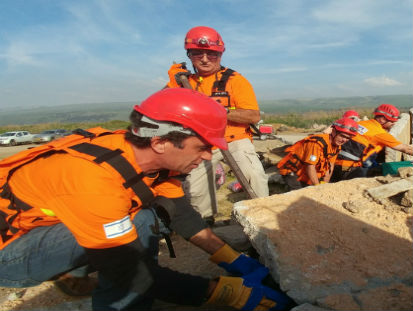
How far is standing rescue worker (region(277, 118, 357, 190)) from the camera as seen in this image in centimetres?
434

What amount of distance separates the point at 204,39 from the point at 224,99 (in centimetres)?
76

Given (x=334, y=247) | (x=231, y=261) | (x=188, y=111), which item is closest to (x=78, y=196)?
(x=188, y=111)

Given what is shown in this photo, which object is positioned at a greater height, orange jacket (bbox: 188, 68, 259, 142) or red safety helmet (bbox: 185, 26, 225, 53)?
red safety helmet (bbox: 185, 26, 225, 53)

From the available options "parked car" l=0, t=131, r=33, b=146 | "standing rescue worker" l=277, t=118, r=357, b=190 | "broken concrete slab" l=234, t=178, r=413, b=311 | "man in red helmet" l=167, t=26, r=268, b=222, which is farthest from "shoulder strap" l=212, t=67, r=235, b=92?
"parked car" l=0, t=131, r=33, b=146

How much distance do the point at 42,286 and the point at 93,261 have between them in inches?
62.0

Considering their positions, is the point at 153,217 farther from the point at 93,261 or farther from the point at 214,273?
the point at 214,273

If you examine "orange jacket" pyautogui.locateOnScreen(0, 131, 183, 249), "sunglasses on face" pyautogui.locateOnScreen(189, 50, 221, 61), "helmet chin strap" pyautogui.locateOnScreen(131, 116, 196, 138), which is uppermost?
"sunglasses on face" pyautogui.locateOnScreen(189, 50, 221, 61)

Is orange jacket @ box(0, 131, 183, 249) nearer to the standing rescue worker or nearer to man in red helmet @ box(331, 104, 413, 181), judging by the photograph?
the standing rescue worker

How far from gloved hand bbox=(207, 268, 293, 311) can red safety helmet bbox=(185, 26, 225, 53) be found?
8.85ft

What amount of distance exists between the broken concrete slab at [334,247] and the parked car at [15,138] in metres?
20.5

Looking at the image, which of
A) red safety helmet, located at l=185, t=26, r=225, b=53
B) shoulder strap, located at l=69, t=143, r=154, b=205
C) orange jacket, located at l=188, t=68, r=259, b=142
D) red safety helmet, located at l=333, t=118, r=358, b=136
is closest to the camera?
shoulder strap, located at l=69, t=143, r=154, b=205

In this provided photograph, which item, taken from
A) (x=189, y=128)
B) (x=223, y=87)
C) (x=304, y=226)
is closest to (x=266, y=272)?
(x=304, y=226)

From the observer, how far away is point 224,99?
12.2 ft

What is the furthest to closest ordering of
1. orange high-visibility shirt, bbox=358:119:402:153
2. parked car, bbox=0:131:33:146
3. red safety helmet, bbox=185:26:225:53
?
parked car, bbox=0:131:33:146 < orange high-visibility shirt, bbox=358:119:402:153 < red safety helmet, bbox=185:26:225:53
